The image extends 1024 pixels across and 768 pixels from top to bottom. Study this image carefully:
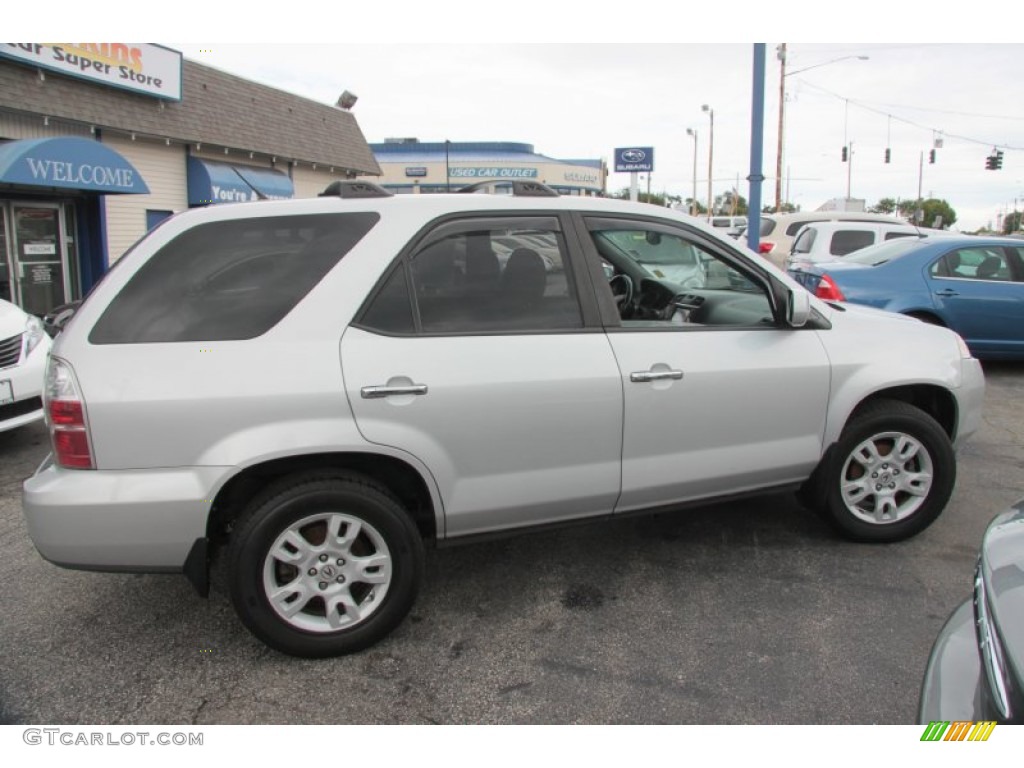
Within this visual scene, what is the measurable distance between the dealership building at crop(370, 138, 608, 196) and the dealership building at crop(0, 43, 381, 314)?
121ft

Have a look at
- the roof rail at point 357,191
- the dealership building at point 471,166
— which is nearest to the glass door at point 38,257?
the roof rail at point 357,191

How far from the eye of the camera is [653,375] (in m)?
3.24

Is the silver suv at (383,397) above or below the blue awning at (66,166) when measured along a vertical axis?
below

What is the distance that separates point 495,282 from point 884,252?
6.72 metres

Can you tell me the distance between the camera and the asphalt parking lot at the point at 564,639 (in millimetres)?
2635

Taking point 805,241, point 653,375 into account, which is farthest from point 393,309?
point 805,241

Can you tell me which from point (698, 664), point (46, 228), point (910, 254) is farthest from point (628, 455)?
point (46, 228)

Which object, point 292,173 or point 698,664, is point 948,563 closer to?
point 698,664

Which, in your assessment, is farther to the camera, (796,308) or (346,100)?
(346,100)

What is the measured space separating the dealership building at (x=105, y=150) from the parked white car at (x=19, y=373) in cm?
355

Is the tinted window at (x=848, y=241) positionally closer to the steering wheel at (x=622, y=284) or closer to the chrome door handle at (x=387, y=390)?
the steering wheel at (x=622, y=284)

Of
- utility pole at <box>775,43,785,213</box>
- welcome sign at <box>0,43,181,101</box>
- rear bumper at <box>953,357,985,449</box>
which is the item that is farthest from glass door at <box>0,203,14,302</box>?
utility pole at <box>775,43,785,213</box>

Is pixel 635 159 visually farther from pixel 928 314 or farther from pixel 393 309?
pixel 393 309

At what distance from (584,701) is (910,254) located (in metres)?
7.09
